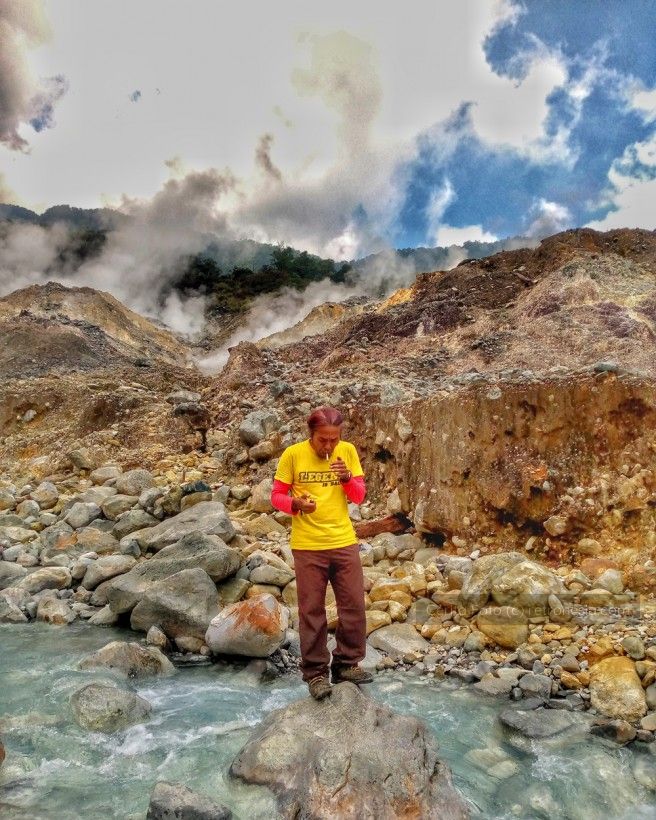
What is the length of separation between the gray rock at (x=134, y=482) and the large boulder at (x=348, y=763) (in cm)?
897

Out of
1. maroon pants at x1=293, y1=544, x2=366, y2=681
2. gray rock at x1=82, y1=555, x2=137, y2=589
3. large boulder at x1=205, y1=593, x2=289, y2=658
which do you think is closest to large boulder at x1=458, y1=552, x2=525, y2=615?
large boulder at x1=205, y1=593, x2=289, y2=658

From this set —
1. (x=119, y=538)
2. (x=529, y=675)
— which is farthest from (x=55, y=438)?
(x=529, y=675)

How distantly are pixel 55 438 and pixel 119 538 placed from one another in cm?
753

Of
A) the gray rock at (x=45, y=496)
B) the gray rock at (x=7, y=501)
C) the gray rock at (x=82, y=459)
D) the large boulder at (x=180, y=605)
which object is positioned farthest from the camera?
the gray rock at (x=82, y=459)

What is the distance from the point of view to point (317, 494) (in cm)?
455

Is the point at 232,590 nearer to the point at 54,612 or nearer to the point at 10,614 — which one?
the point at 54,612

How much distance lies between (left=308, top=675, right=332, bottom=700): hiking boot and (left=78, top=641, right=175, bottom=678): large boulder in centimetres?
274

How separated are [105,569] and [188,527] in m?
1.46

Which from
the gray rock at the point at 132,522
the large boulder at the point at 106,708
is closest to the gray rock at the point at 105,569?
the gray rock at the point at 132,522

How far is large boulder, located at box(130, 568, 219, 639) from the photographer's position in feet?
23.8

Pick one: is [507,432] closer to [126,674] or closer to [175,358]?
[126,674]

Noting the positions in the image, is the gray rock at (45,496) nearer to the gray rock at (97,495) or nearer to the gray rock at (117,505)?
the gray rock at (97,495)

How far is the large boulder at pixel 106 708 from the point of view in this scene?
5148 mm

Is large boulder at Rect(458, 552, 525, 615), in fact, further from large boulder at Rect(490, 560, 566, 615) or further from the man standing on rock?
the man standing on rock
